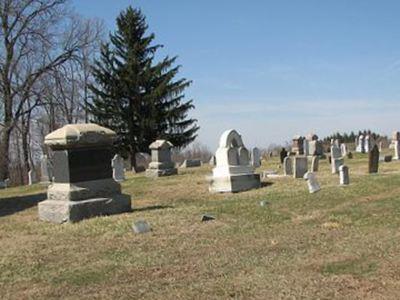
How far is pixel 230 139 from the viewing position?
631 inches

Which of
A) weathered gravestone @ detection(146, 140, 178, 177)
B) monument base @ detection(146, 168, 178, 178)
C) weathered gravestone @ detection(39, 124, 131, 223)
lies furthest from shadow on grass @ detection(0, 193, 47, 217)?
weathered gravestone @ detection(146, 140, 178, 177)

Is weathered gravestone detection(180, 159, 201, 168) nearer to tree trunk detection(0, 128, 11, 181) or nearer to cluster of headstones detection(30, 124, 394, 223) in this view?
tree trunk detection(0, 128, 11, 181)

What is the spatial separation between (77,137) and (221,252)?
473 centimetres

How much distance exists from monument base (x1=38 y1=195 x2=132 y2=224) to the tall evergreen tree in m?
26.0

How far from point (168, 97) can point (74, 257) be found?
31684 millimetres

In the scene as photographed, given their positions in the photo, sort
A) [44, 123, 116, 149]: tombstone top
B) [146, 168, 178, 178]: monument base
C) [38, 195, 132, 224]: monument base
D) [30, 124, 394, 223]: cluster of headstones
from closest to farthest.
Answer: [38, 195, 132, 224]: monument base → [30, 124, 394, 223]: cluster of headstones → [44, 123, 116, 149]: tombstone top → [146, 168, 178, 178]: monument base

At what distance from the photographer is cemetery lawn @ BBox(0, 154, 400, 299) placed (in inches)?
235

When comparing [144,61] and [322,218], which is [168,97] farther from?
[322,218]

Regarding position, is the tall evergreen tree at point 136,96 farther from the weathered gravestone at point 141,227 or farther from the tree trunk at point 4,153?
the weathered gravestone at point 141,227

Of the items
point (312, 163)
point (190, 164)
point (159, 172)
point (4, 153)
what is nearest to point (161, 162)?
point (159, 172)

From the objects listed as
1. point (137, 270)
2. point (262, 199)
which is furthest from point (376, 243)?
point (262, 199)

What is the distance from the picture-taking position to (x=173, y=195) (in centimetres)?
1502

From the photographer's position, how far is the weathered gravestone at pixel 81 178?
35.6 ft

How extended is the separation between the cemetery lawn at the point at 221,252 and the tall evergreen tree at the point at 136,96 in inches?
1013
